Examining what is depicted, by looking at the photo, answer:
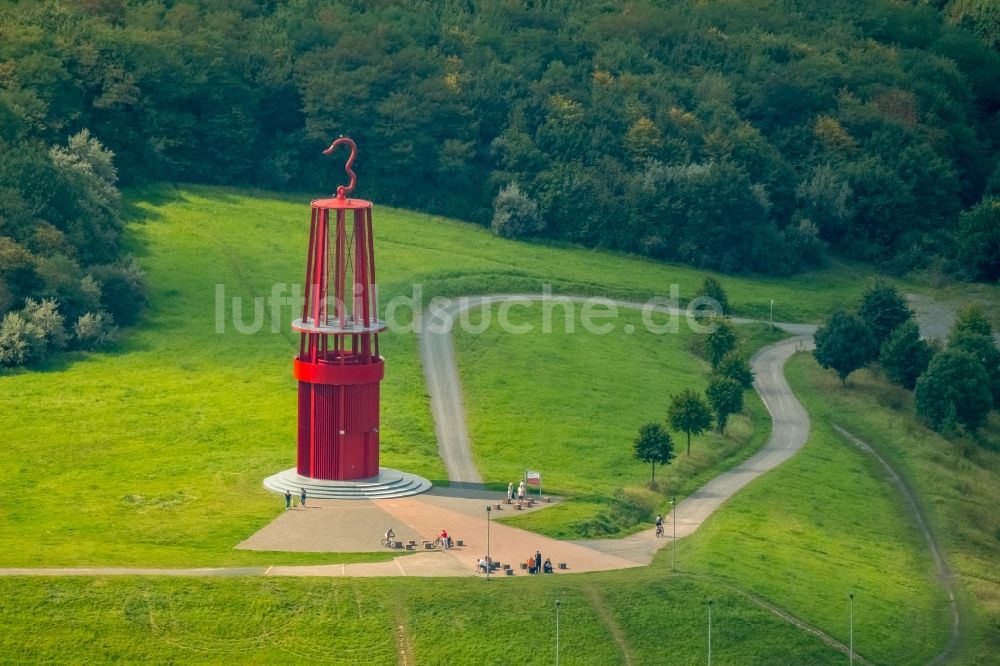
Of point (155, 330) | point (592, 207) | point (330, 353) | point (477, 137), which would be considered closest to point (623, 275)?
point (592, 207)

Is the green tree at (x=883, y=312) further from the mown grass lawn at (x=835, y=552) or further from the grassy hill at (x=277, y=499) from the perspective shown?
the mown grass lawn at (x=835, y=552)

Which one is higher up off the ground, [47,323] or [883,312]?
[883,312]

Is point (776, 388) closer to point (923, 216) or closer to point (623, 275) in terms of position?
point (623, 275)

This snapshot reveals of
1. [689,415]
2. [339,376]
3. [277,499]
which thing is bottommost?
[277,499]

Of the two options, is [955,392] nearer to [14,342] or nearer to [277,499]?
[277,499]

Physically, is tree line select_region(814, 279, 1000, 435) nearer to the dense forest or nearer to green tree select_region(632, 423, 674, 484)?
the dense forest

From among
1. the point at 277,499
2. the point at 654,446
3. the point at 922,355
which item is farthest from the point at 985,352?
the point at 277,499

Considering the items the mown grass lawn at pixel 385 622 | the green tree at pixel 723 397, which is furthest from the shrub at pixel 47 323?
the green tree at pixel 723 397
